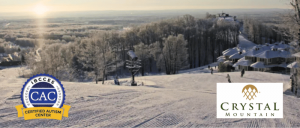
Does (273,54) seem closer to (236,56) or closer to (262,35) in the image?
(236,56)

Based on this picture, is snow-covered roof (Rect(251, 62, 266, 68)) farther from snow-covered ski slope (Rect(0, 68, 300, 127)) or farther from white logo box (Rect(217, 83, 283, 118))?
white logo box (Rect(217, 83, 283, 118))

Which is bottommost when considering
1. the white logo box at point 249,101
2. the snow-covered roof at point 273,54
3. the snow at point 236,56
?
the snow at point 236,56

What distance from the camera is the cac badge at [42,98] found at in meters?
7.48

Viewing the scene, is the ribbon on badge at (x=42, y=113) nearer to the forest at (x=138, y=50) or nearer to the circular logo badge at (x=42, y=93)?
the circular logo badge at (x=42, y=93)

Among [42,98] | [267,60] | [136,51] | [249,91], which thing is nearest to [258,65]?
[267,60]

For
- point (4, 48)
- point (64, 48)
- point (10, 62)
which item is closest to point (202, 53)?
point (64, 48)

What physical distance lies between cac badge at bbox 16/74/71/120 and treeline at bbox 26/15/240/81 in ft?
69.5

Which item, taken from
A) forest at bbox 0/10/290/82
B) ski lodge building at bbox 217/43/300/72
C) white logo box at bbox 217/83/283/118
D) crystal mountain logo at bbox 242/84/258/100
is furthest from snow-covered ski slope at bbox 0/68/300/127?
ski lodge building at bbox 217/43/300/72

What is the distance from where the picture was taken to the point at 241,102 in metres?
9.62

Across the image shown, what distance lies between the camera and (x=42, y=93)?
761 cm

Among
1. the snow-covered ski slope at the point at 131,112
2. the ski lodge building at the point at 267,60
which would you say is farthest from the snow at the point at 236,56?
the snow-covered ski slope at the point at 131,112

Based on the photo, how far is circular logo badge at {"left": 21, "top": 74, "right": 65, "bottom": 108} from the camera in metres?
7.48

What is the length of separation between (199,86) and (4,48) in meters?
82.3

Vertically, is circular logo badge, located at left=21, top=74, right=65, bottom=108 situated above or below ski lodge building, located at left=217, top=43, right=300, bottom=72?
above
